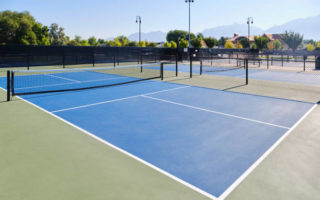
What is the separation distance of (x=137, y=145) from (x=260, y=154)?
263cm

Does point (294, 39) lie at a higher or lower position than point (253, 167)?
higher

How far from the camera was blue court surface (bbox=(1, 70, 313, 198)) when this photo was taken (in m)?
4.99

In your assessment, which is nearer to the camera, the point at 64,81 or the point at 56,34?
the point at 64,81

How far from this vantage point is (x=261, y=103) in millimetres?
10156

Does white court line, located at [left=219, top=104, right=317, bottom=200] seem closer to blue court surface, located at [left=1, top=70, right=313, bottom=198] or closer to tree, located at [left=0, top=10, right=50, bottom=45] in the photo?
blue court surface, located at [left=1, top=70, right=313, bottom=198]

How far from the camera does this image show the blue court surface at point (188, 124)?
16.4 ft

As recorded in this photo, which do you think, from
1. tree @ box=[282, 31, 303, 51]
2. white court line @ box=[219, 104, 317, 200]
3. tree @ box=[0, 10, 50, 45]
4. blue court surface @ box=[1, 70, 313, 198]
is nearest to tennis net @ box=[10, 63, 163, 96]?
blue court surface @ box=[1, 70, 313, 198]

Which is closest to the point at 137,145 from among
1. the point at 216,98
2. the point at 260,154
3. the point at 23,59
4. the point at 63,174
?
the point at 63,174

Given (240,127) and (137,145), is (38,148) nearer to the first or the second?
(137,145)

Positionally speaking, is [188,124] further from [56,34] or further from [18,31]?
[56,34]

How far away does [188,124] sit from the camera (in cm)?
752

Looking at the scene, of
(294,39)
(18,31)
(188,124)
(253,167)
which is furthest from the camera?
(294,39)

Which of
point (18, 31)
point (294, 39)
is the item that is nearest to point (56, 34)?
point (18, 31)

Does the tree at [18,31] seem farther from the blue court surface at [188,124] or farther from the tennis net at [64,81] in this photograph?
the blue court surface at [188,124]
